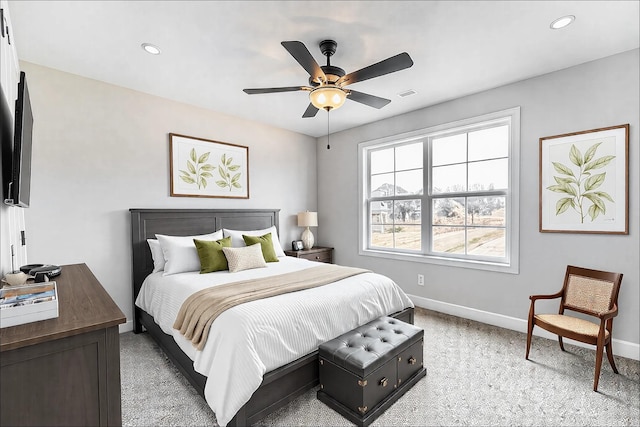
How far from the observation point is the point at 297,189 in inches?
200

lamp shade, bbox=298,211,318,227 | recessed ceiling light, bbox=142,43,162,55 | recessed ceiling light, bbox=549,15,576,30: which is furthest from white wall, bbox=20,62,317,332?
recessed ceiling light, bbox=549,15,576,30

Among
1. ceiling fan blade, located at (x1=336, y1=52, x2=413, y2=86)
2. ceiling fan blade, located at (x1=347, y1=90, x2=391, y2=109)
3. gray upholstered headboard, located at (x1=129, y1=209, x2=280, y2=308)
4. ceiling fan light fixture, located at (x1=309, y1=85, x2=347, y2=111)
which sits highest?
ceiling fan blade, located at (x1=336, y1=52, x2=413, y2=86)

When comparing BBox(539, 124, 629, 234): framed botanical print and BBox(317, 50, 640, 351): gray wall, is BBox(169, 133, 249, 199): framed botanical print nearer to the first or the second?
BBox(317, 50, 640, 351): gray wall

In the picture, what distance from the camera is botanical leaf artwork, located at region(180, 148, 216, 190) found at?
3.77m

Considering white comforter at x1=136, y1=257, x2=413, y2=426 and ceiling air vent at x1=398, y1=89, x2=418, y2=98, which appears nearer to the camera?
white comforter at x1=136, y1=257, x2=413, y2=426

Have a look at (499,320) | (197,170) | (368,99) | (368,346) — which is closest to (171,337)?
(368,346)

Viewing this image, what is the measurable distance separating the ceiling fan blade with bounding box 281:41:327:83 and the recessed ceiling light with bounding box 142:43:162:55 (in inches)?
52.3

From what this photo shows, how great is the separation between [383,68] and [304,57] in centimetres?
56

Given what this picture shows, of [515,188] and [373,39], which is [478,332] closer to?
[515,188]

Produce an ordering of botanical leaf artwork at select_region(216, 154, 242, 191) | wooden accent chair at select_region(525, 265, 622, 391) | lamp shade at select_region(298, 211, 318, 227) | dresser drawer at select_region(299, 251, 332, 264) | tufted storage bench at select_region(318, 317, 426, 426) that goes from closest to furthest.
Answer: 1. tufted storage bench at select_region(318, 317, 426, 426)
2. wooden accent chair at select_region(525, 265, 622, 391)
3. botanical leaf artwork at select_region(216, 154, 242, 191)
4. dresser drawer at select_region(299, 251, 332, 264)
5. lamp shade at select_region(298, 211, 318, 227)

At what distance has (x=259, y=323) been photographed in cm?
188

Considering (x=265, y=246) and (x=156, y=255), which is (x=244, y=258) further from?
(x=156, y=255)

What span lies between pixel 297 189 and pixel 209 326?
3.34 metres

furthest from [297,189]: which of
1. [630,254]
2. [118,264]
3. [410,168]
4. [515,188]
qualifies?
[630,254]
